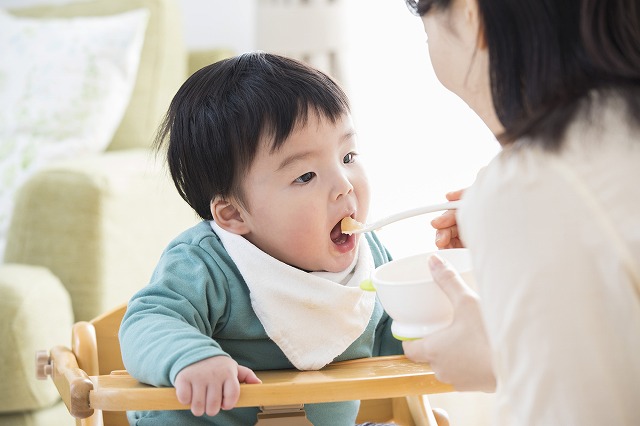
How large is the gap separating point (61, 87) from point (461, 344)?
154 centimetres

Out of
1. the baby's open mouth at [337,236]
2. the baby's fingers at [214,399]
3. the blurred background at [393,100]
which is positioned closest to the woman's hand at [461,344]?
the baby's fingers at [214,399]

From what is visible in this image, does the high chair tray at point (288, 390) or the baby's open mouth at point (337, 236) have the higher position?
the baby's open mouth at point (337, 236)

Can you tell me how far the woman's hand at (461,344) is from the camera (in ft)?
2.79

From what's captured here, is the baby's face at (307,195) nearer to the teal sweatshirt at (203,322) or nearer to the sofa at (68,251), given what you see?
the teal sweatshirt at (203,322)

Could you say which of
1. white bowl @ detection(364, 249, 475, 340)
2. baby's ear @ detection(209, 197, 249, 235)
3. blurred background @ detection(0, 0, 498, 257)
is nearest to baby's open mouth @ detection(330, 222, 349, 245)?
baby's ear @ detection(209, 197, 249, 235)

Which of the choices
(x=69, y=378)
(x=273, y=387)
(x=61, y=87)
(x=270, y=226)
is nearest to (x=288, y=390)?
(x=273, y=387)

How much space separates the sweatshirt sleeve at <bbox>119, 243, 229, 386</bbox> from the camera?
0.94 metres

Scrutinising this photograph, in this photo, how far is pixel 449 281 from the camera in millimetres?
853

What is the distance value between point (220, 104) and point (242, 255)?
20cm

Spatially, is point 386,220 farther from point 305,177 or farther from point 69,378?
point 69,378

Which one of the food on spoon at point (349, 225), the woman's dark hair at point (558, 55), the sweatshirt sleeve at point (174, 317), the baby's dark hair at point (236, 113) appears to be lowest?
the sweatshirt sleeve at point (174, 317)

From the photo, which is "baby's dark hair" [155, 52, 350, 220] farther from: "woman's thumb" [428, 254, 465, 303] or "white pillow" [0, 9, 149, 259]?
"white pillow" [0, 9, 149, 259]

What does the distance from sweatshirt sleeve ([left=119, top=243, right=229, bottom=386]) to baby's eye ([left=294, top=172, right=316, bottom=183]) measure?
6.0 inches

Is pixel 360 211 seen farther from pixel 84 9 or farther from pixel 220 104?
pixel 84 9
